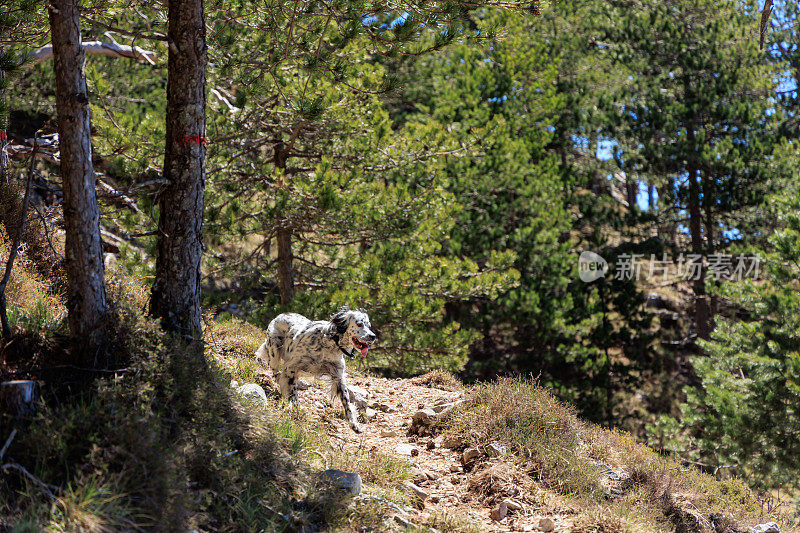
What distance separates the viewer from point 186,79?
5496 mm

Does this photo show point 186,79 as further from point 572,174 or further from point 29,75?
point 572,174

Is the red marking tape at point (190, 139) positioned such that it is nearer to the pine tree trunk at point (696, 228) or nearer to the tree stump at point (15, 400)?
the tree stump at point (15, 400)

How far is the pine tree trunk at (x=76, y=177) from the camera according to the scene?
4684 millimetres

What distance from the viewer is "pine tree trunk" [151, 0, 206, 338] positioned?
547cm

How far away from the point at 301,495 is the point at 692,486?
4.96 metres

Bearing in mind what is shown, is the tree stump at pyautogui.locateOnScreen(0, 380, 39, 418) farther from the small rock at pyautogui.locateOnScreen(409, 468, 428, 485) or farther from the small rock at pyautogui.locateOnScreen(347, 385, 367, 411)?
the small rock at pyautogui.locateOnScreen(347, 385, 367, 411)

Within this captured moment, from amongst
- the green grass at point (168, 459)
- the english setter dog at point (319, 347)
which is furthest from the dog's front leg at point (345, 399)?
the green grass at point (168, 459)

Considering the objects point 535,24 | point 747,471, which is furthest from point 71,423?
point 535,24

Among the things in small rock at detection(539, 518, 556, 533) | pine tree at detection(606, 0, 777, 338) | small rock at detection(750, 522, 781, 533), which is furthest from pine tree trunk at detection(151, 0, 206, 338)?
pine tree at detection(606, 0, 777, 338)

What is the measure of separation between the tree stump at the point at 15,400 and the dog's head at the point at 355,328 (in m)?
2.94

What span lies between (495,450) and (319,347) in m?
2.12

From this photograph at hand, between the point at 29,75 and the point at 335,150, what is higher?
the point at 29,75

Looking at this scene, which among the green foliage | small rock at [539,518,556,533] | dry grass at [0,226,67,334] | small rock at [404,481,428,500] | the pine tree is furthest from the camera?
the pine tree

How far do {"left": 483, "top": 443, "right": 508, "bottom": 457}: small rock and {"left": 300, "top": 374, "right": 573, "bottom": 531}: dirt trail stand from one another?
3.7 inches
